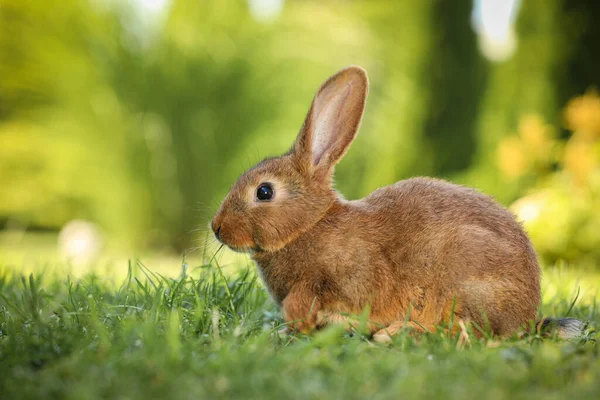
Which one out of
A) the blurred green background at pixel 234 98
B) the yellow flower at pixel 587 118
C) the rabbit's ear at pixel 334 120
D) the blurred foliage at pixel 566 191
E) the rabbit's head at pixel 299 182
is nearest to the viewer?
the rabbit's head at pixel 299 182

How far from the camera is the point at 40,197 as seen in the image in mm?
15602

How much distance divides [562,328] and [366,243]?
1.08m

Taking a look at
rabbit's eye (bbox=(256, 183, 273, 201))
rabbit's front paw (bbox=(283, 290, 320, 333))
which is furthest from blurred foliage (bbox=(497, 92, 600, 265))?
rabbit's front paw (bbox=(283, 290, 320, 333))

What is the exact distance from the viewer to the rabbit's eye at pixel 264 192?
3.54 metres

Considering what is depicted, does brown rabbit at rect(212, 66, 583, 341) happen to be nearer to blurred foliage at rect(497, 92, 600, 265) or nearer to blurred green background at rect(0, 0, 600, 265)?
blurred foliage at rect(497, 92, 600, 265)

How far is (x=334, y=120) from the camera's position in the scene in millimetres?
3660

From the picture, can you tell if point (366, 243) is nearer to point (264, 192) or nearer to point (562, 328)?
point (264, 192)

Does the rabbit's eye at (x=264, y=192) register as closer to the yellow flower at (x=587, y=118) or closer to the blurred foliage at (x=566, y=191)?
the blurred foliage at (x=566, y=191)

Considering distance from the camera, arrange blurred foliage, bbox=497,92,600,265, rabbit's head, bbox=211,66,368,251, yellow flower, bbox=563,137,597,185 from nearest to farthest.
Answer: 1. rabbit's head, bbox=211,66,368,251
2. blurred foliage, bbox=497,92,600,265
3. yellow flower, bbox=563,137,597,185

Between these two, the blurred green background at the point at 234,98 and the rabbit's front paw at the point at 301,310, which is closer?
the rabbit's front paw at the point at 301,310

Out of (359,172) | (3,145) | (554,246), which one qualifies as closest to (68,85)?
(3,145)

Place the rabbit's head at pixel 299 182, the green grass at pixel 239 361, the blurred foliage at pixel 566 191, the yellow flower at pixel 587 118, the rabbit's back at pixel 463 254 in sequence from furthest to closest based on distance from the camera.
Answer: the yellow flower at pixel 587 118, the blurred foliage at pixel 566 191, the rabbit's head at pixel 299 182, the rabbit's back at pixel 463 254, the green grass at pixel 239 361

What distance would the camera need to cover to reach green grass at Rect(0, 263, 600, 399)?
7.08 ft

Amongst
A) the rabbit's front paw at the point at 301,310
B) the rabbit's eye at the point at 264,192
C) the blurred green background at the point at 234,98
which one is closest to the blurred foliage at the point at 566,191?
the blurred green background at the point at 234,98
